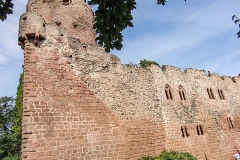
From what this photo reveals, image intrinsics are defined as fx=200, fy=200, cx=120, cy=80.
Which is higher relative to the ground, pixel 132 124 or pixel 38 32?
pixel 38 32

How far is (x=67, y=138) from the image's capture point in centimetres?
754

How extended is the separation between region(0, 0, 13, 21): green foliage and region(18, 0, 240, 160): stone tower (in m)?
4.52

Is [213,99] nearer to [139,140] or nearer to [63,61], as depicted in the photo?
[139,140]

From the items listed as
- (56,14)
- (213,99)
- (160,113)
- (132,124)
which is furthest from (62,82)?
(213,99)

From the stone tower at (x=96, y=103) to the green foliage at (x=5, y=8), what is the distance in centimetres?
452

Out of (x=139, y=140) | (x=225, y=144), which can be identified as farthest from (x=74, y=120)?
(x=225, y=144)

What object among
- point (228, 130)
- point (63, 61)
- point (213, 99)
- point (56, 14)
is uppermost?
point (56, 14)

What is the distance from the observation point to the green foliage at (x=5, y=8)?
3.29 metres

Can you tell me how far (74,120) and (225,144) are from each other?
11056 mm

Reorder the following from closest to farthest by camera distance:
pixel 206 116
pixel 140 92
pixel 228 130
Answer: pixel 140 92 → pixel 206 116 → pixel 228 130

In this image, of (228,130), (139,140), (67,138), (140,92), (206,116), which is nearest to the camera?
(67,138)

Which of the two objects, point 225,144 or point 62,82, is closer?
point 62,82

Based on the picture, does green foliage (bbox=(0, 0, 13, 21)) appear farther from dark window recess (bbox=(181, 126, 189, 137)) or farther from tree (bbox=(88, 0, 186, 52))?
dark window recess (bbox=(181, 126, 189, 137))

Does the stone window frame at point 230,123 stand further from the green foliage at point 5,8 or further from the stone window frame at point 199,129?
the green foliage at point 5,8
